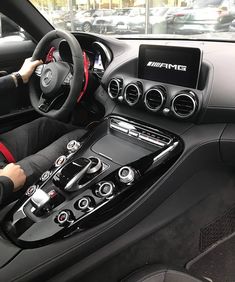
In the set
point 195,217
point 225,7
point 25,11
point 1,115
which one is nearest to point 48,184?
point 195,217

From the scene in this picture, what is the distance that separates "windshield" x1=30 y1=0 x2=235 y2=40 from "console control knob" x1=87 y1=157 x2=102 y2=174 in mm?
889

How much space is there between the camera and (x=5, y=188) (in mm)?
1173

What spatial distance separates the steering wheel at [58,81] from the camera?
52.2 inches

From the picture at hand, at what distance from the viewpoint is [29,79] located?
5.45 feet

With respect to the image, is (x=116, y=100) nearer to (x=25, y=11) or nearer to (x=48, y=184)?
(x=48, y=184)

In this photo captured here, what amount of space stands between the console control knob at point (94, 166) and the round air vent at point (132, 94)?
29 centimetres

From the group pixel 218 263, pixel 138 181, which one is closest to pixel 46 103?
pixel 138 181

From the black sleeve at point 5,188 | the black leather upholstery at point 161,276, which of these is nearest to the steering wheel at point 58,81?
the black sleeve at point 5,188

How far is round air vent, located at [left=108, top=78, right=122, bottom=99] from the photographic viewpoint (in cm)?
146

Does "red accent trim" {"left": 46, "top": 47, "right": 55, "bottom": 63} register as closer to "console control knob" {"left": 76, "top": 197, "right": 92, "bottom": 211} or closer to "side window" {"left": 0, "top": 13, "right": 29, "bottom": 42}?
"side window" {"left": 0, "top": 13, "right": 29, "bottom": 42}

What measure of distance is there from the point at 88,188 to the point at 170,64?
524 mm

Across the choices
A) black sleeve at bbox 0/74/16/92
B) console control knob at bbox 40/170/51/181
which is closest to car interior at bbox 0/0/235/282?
console control knob at bbox 40/170/51/181

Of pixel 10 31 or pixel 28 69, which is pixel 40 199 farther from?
pixel 10 31

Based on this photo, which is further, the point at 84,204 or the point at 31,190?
the point at 31,190
